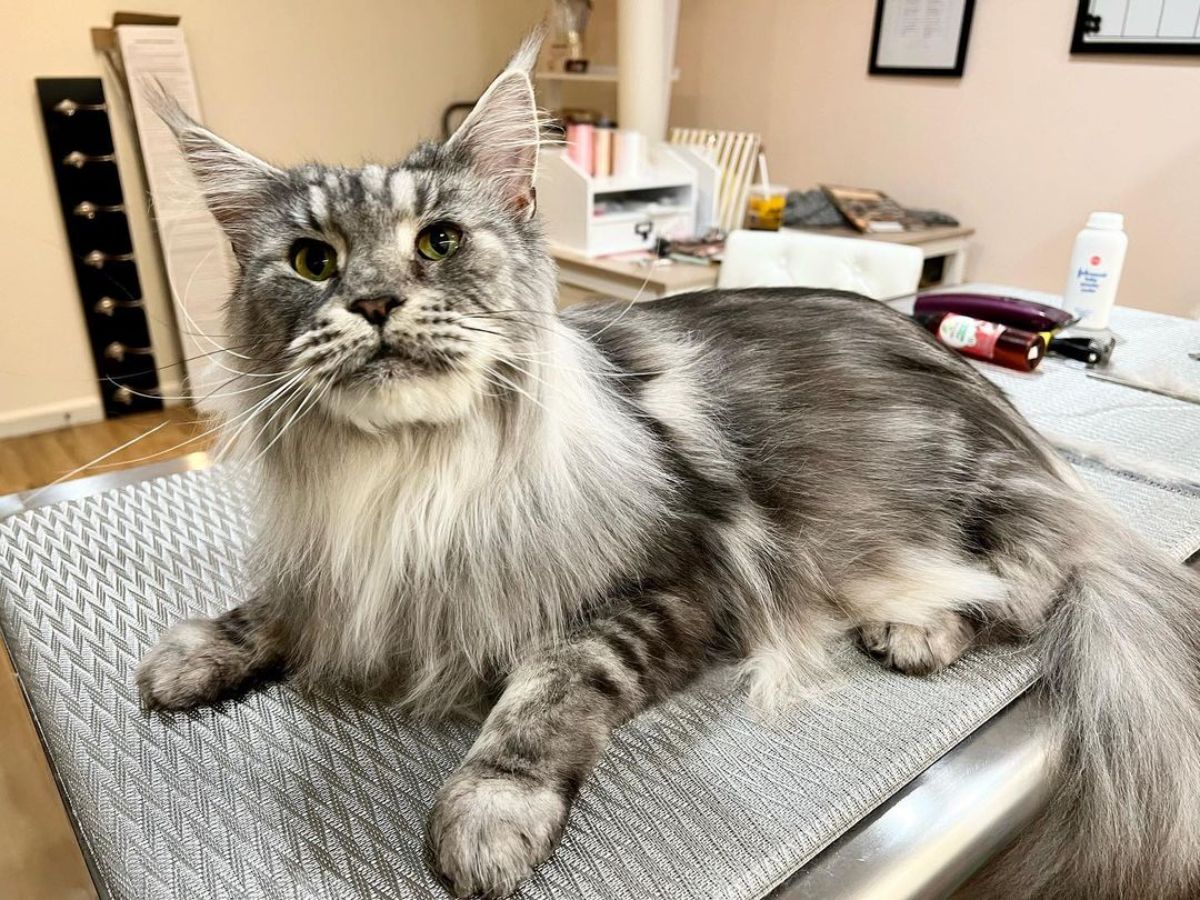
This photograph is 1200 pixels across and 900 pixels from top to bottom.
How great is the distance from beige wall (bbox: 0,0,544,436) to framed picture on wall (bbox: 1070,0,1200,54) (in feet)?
6.36

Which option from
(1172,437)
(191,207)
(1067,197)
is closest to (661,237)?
(1067,197)

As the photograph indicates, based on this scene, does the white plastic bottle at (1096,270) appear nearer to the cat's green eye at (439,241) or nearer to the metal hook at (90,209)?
the cat's green eye at (439,241)

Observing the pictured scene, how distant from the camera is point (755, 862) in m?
0.77

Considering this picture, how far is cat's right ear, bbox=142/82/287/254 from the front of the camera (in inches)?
37.5

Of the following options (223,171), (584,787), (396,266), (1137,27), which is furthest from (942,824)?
(1137,27)

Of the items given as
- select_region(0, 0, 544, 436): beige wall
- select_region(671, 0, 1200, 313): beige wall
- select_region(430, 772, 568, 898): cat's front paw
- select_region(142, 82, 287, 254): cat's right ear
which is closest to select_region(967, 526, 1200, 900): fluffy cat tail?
select_region(430, 772, 568, 898): cat's front paw

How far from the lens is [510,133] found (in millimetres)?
1005

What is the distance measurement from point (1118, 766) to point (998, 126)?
2851 mm

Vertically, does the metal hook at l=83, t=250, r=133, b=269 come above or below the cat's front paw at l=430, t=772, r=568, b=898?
above

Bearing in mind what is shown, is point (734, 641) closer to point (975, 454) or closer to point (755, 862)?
point (755, 862)

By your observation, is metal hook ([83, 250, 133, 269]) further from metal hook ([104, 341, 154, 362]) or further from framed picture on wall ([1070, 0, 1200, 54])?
framed picture on wall ([1070, 0, 1200, 54])

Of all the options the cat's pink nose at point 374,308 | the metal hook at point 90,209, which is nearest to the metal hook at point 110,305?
the metal hook at point 90,209

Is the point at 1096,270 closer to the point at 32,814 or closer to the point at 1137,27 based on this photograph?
the point at 1137,27

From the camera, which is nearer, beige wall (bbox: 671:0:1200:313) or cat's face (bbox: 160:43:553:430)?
cat's face (bbox: 160:43:553:430)
